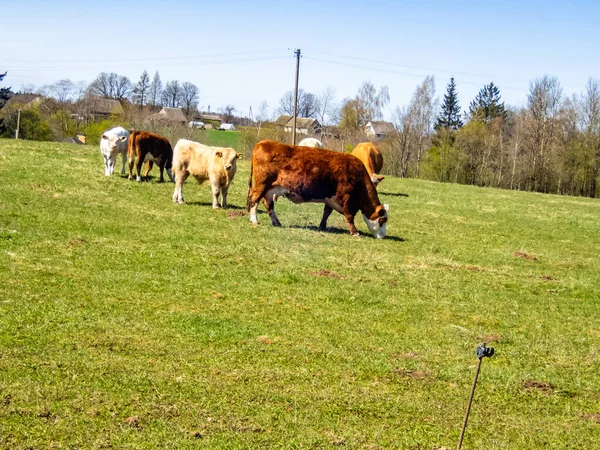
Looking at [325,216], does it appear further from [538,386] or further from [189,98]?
[189,98]

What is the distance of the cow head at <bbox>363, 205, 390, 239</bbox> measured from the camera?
19078 millimetres

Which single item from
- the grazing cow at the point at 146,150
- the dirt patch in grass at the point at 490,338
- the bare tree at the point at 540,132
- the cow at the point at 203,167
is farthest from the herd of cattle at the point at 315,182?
the bare tree at the point at 540,132

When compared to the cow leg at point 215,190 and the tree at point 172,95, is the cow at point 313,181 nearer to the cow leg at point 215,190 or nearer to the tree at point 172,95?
the cow leg at point 215,190

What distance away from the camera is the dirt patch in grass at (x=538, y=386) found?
28.7 feet

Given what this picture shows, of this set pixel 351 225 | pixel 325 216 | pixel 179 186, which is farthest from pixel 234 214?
pixel 351 225

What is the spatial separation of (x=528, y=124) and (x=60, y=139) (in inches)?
1966

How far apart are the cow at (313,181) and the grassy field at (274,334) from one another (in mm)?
897

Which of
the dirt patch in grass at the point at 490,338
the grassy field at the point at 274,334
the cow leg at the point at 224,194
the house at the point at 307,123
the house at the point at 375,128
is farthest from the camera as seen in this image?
the house at the point at 307,123

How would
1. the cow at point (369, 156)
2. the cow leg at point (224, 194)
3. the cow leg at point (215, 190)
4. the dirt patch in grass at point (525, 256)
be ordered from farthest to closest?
the cow at point (369, 156) → the cow leg at point (224, 194) → the cow leg at point (215, 190) → the dirt patch in grass at point (525, 256)

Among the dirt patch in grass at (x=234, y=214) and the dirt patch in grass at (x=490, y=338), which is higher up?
the dirt patch in grass at (x=234, y=214)

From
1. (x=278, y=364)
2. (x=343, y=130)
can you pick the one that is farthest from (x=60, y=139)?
(x=278, y=364)

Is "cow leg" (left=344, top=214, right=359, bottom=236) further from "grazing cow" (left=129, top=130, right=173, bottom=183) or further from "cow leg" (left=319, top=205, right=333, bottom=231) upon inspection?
"grazing cow" (left=129, top=130, right=173, bottom=183)

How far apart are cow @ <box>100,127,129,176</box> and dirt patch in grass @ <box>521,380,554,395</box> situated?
18.9 m

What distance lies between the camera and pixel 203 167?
70.4 feet
